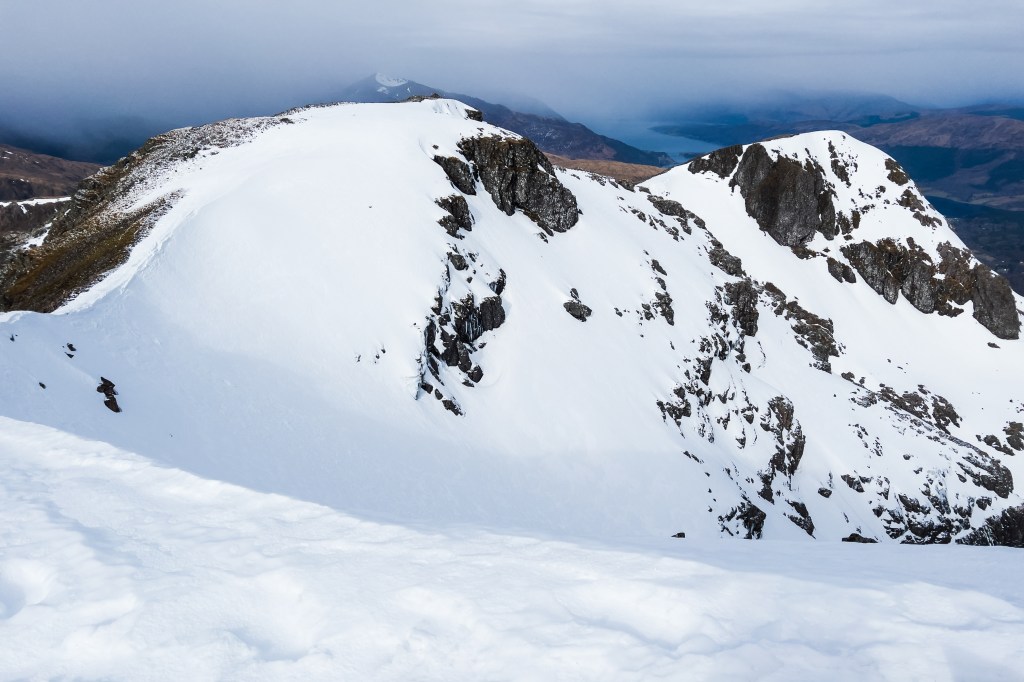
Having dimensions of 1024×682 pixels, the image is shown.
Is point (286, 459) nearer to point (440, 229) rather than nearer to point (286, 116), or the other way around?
point (440, 229)

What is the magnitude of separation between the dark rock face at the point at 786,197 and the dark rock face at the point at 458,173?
4858 centimetres

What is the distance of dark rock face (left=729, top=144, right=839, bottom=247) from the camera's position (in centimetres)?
7531

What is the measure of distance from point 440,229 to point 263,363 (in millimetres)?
16001

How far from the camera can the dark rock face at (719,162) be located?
80.0 metres

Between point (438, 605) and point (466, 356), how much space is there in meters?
28.3

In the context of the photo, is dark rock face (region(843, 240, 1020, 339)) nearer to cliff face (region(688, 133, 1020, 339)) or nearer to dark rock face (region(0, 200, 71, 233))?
cliff face (region(688, 133, 1020, 339))

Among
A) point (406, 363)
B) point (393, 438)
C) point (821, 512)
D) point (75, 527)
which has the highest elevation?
point (75, 527)

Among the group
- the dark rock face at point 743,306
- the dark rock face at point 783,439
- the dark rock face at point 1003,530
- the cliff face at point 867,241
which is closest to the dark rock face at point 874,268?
the cliff face at point 867,241

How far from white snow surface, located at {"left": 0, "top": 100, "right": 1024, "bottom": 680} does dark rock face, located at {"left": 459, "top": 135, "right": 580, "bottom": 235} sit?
151 centimetres

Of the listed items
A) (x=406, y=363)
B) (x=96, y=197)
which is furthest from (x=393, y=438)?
(x=96, y=197)

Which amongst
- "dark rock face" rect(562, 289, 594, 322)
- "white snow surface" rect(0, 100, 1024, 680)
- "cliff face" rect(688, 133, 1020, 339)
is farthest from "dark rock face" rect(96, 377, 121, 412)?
"cliff face" rect(688, 133, 1020, 339)

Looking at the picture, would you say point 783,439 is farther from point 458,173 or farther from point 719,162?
point 719,162

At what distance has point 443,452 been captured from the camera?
27719 millimetres

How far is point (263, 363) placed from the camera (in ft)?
84.7
